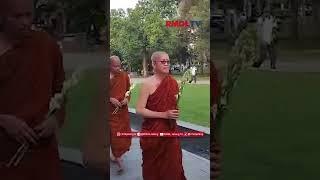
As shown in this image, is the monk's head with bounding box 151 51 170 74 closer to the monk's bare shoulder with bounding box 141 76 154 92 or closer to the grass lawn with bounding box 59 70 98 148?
the monk's bare shoulder with bounding box 141 76 154 92

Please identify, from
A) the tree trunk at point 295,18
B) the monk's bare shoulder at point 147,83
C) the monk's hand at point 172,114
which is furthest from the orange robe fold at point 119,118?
the tree trunk at point 295,18

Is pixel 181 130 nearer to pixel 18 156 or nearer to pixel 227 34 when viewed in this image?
pixel 227 34

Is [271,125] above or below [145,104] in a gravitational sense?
below

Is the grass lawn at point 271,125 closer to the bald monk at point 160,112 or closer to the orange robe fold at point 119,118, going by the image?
the bald monk at point 160,112

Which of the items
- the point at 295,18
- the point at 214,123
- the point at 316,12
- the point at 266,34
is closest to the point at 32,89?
the point at 214,123

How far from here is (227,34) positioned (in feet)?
14.7

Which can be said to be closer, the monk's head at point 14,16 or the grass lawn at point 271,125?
the monk's head at point 14,16

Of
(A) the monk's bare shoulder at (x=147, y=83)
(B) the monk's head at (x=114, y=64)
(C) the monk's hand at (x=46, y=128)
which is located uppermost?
(B) the monk's head at (x=114, y=64)

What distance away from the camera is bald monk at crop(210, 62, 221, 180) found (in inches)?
176

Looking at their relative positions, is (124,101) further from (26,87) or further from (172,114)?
(26,87)

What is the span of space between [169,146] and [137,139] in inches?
8.6

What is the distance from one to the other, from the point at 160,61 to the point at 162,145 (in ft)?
1.84

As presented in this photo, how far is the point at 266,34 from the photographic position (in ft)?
14.9

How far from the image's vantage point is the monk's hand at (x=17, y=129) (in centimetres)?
446
